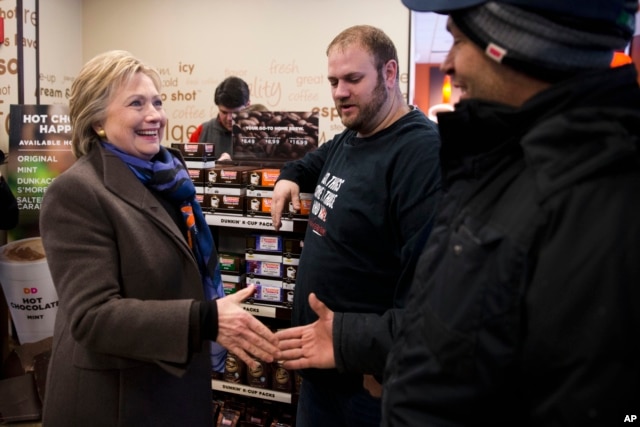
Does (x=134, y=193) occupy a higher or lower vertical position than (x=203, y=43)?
lower

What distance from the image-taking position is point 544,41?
78 centimetres

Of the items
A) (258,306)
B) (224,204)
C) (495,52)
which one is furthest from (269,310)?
(495,52)

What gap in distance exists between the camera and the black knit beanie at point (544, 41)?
0.77 meters

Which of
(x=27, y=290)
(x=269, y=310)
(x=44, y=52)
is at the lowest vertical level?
(x=27, y=290)

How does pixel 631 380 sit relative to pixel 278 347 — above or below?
above

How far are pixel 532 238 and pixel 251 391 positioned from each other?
2.22 meters

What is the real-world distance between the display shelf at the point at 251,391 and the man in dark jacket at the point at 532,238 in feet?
5.84

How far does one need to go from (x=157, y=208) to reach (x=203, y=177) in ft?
2.72

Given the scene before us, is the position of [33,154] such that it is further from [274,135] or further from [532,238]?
[532,238]

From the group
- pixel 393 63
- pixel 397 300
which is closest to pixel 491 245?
pixel 397 300

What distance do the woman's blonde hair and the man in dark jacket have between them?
112 cm

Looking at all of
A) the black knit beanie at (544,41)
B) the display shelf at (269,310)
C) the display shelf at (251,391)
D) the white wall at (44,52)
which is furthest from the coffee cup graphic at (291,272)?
the white wall at (44,52)

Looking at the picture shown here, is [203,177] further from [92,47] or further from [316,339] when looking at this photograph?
[92,47]

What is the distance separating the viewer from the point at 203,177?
2475 millimetres
